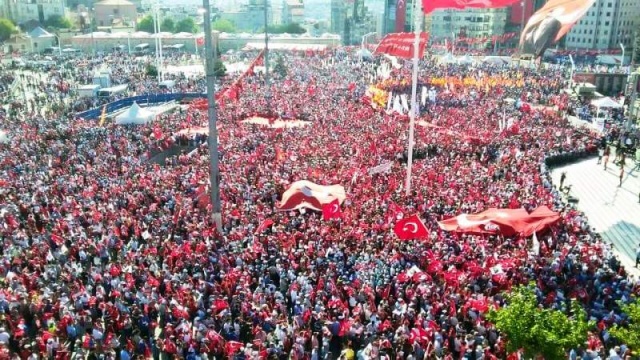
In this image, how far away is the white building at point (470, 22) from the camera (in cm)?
11538

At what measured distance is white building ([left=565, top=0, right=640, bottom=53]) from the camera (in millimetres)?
99062

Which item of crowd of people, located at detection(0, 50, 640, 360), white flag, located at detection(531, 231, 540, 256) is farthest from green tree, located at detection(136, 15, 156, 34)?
white flag, located at detection(531, 231, 540, 256)

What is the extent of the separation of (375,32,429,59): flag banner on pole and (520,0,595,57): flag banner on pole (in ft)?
10.8

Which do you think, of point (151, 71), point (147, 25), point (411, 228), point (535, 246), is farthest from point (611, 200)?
point (147, 25)

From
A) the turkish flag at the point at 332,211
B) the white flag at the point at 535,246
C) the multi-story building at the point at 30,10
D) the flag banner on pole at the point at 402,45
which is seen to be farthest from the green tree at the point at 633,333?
the multi-story building at the point at 30,10

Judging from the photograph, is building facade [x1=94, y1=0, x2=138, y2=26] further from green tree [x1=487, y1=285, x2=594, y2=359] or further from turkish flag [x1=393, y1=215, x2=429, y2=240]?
green tree [x1=487, y1=285, x2=594, y2=359]

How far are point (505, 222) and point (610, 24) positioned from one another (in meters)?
98.6

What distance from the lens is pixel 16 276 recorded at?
45.3 feet

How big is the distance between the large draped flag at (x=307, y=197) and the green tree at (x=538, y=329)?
9.53m

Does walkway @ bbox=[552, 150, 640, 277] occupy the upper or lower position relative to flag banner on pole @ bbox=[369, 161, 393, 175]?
lower

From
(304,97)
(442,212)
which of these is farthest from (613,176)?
(304,97)

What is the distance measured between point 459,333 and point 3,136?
24.7 metres

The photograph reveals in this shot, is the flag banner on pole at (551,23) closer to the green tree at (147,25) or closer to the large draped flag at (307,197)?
the large draped flag at (307,197)

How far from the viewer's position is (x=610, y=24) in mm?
99188
